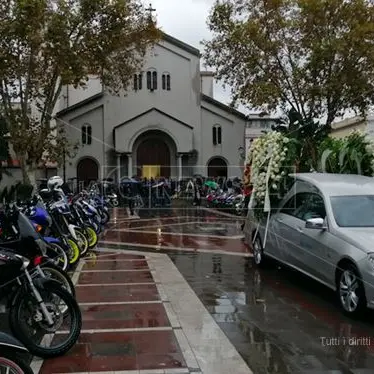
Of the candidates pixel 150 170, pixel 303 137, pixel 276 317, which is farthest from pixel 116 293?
pixel 150 170

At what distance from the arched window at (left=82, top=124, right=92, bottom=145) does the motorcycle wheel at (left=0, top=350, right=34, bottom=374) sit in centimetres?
3715

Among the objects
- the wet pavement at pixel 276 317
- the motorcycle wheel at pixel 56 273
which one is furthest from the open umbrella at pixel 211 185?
the motorcycle wheel at pixel 56 273

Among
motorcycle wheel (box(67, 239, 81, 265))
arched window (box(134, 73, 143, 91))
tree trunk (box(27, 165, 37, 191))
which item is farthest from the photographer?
arched window (box(134, 73, 143, 91))

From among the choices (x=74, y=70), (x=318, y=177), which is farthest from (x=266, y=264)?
(x=74, y=70)

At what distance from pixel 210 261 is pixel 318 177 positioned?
10.7 feet

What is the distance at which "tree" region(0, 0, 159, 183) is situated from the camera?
22.6m

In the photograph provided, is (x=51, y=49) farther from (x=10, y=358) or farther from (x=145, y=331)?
(x=10, y=358)

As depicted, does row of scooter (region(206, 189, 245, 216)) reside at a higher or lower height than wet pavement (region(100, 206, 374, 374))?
higher

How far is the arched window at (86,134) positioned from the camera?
40.3 metres

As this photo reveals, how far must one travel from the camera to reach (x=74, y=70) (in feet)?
78.1

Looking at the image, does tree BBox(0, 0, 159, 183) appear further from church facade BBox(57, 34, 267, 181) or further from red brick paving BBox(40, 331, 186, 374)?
red brick paving BBox(40, 331, 186, 374)

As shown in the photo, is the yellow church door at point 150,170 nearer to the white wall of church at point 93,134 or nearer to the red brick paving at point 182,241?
the white wall of church at point 93,134

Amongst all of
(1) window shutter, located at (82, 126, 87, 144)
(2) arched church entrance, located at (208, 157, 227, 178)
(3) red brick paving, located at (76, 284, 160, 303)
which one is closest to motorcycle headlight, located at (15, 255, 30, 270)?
(3) red brick paving, located at (76, 284, 160, 303)

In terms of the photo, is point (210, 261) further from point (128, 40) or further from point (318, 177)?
point (128, 40)
